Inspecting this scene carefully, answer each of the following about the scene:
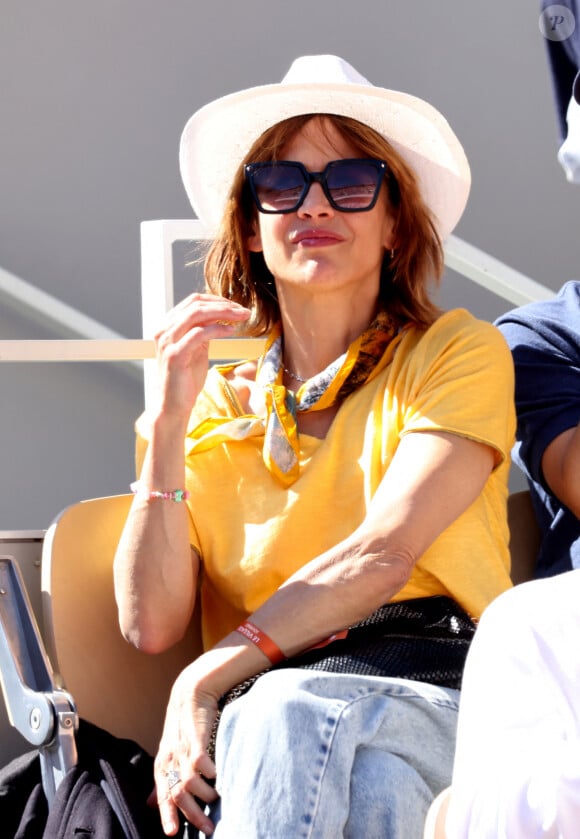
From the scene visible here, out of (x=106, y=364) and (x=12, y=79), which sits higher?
(x=12, y=79)

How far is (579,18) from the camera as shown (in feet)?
6.98

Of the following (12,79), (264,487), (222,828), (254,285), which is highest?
(12,79)

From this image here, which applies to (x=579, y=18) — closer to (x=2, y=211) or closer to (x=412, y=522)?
(x=412, y=522)

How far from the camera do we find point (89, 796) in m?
1.82

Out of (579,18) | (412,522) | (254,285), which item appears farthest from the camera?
(254,285)

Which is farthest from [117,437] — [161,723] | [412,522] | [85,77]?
[412,522]

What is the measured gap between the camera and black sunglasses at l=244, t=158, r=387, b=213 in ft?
7.55

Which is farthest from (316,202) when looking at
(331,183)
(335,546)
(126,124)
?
(126,124)

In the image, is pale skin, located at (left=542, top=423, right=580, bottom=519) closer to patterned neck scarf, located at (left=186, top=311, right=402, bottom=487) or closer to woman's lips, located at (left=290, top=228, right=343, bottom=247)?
patterned neck scarf, located at (left=186, top=311, right=402, bottom=487)

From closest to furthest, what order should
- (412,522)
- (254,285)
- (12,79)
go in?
1. (412,522)
2. (254,285)
3. (12,79)

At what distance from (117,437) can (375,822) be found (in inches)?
95.2

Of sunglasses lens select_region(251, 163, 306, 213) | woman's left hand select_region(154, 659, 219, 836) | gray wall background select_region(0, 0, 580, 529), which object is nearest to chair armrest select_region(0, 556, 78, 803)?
woman's left hand select_region(154, 659, 219, 836)

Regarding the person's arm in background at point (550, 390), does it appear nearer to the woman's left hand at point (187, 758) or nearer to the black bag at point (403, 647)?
the black bag at point (403, 647)

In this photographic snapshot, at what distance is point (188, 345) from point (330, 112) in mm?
523
